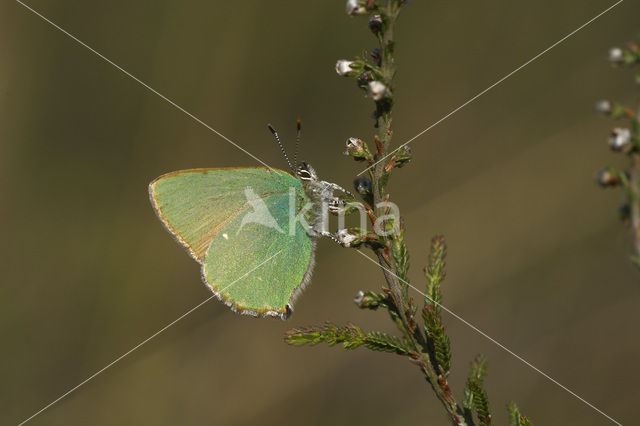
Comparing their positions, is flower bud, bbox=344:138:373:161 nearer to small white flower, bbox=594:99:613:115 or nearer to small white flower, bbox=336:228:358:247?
small white flower, bbox=336:228:358:247

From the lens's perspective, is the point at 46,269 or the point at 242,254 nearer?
the point at 242,254

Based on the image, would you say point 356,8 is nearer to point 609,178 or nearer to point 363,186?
point 363,186

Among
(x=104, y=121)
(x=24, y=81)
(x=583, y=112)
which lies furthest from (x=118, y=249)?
(x=583, y=112)

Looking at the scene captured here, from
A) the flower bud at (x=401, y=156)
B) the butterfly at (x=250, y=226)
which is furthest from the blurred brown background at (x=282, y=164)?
the flower bud at (x=401, y=156)

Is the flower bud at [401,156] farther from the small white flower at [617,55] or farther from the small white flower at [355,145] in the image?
the small white flower at [617,55]

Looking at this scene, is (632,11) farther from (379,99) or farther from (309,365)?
(309,365)
